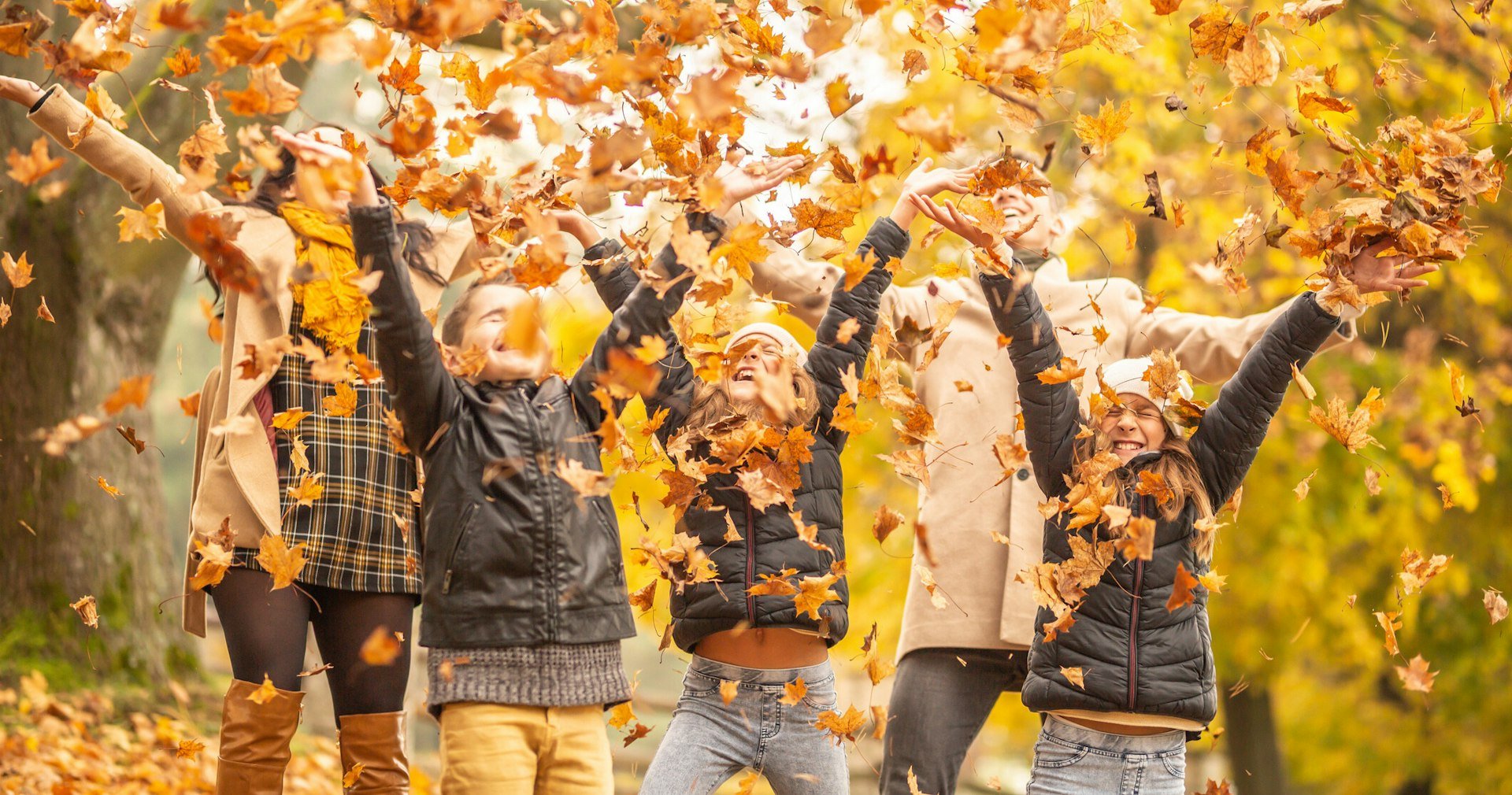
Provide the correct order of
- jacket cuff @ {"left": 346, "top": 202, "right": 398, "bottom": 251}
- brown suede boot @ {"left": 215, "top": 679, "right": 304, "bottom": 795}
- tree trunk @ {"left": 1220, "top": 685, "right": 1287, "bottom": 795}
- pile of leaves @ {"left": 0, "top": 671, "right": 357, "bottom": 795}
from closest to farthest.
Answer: jacket cuff @ {"left": 346, "top": 202, "right": 398, "bottom": 251}, brown suede boot @ {"left": 215, "top": 679, "right": 304, "bottom": 795}, pile of leaves @ {"left": 0, "top": 671, "right": 357, "bottom": 795}, tree trunk @ {"left": 1220, "top": 685, "right": 1287, "bottom": 795}

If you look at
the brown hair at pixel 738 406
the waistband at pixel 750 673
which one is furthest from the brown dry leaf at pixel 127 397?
the waistband at pixel 750 673

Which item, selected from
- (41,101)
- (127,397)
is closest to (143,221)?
(41,101)

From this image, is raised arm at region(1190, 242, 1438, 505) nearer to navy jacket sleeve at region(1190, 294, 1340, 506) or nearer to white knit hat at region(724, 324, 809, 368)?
navy jacket sleeve at region(1190, 294, 1340, 506)

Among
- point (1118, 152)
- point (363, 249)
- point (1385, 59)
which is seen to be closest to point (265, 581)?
point (363, 249)

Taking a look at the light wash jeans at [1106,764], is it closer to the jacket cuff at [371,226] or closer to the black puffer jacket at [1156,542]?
the black puffer jacket at [1156,542]

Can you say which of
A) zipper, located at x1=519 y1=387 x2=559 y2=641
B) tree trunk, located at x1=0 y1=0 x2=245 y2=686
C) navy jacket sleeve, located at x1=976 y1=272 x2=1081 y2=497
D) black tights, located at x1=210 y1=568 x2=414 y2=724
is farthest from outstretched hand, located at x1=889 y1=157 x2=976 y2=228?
tree trunk, located at x1=0 y1=0 x2=245 y2=686

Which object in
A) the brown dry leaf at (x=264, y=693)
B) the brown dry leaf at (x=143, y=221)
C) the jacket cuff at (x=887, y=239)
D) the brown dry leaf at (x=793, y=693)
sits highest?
the jacket cuff at (x=887, y=239)

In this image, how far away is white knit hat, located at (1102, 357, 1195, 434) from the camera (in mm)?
3389

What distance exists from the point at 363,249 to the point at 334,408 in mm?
558

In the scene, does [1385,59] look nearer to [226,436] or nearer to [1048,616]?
A: [1048,616]

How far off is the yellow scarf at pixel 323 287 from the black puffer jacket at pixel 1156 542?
61.9 inches

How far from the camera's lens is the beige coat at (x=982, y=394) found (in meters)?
3.64

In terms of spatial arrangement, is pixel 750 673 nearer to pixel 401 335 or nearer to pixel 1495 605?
pixel 401 335

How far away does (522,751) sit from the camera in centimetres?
300
